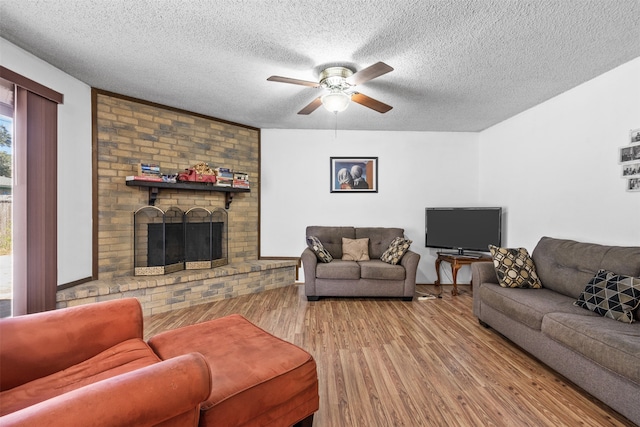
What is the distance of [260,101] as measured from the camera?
141 inches

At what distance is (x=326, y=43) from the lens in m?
2.30

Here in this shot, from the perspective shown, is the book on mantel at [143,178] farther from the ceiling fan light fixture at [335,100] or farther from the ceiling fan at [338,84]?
the ceiling fan light fixture at [335,100]

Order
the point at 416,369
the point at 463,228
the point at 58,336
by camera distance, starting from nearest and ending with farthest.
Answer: the point at 58,336, the point at 416,369, the point at 463,228

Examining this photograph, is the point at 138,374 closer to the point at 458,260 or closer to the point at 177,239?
the point at 177,239

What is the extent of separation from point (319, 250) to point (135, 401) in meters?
3.25

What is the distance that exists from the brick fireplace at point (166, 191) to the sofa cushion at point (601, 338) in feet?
10.7

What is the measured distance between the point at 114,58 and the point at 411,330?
362 centimetres

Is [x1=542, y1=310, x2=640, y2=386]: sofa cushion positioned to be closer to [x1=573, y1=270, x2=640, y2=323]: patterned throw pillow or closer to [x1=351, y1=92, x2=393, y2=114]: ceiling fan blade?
[x1=573, y1=270, x2=640, y2=323]: patterned throw pillow

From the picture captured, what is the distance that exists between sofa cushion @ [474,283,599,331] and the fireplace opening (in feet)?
10.7

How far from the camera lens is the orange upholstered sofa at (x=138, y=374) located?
869mm

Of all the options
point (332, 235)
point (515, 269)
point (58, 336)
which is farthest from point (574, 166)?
point (58, 336)

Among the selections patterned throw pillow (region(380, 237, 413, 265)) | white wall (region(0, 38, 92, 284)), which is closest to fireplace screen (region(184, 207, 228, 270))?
white wall (region(0, 38, 92, 284))

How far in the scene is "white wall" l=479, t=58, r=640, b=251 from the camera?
264 centimetres

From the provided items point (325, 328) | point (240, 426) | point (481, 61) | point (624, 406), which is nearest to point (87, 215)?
point (325, 328)
